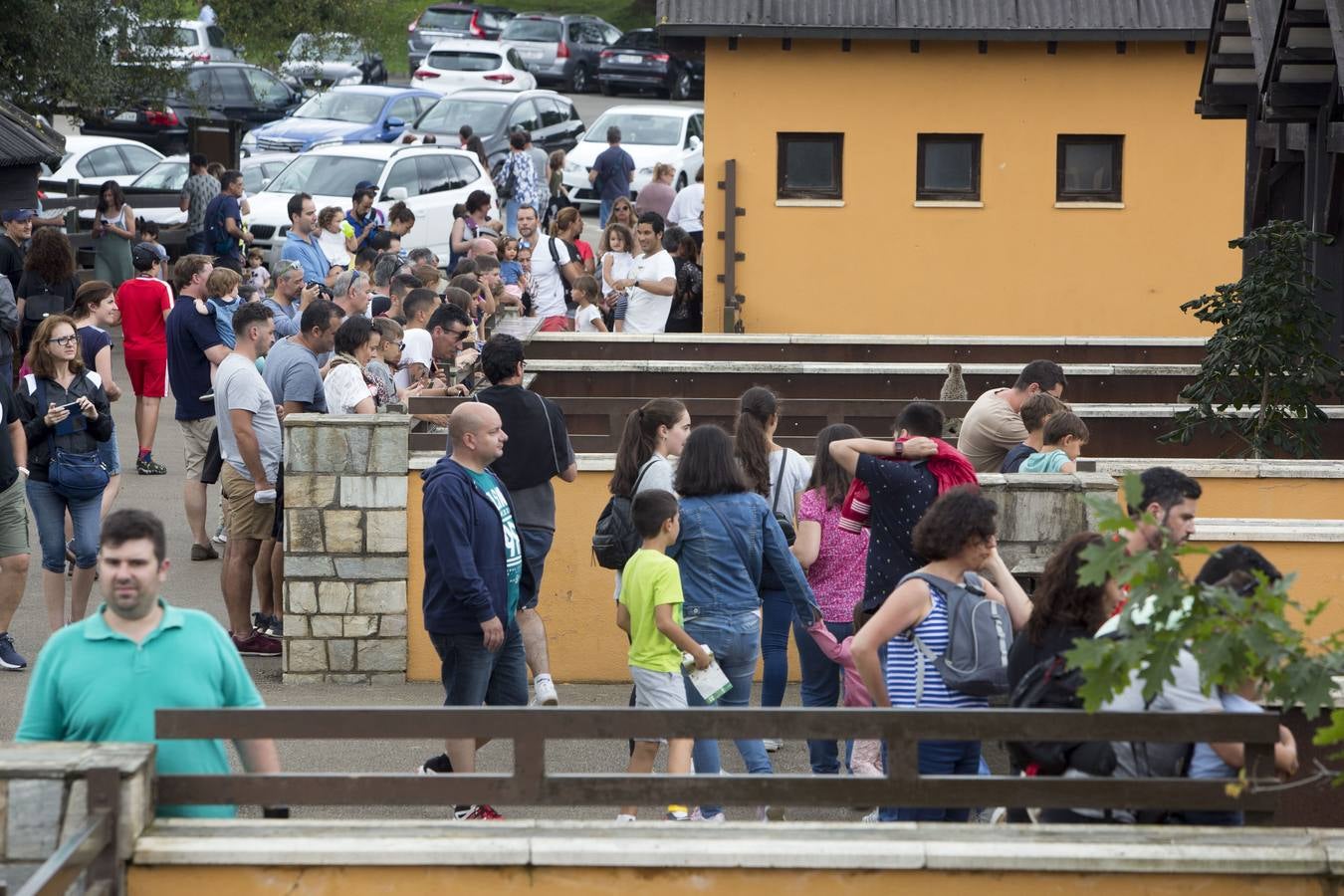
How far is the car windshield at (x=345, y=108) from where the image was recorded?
30.9m

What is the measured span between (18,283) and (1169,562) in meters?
11.5

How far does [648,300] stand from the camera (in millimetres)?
15539

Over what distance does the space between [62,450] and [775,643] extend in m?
3.98

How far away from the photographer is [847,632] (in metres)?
7.87

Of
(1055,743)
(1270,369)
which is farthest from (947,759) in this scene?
(1270,369)

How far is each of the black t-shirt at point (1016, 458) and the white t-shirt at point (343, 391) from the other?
350 cm

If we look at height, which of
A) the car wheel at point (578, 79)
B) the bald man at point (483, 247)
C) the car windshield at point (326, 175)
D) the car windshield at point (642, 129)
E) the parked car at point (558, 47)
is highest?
the parked car at point (558, 47)

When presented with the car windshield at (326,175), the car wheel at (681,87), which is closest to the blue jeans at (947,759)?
the car windshield at (326,175)

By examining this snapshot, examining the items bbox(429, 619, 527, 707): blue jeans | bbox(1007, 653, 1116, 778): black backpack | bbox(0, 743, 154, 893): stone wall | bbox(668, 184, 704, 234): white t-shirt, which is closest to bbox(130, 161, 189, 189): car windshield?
bbox(668, 184, 704, 234): white t-shirt

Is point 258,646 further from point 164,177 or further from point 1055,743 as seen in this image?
point 164,177

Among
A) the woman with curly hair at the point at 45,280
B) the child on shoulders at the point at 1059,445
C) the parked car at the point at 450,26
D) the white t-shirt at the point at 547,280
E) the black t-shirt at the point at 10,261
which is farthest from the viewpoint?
the parked car at the point at 450,26

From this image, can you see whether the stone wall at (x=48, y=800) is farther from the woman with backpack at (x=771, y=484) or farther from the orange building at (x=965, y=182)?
the orange building at (x=965, y=182)

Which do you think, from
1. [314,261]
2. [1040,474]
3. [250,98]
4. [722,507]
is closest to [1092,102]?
[314,261]

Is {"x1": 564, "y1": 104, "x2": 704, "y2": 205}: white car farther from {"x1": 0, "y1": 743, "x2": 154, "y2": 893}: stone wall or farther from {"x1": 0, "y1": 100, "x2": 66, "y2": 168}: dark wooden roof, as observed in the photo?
{"x1": 0, "y1": 743, "x2": 154, "y2": 893}: stone wall
